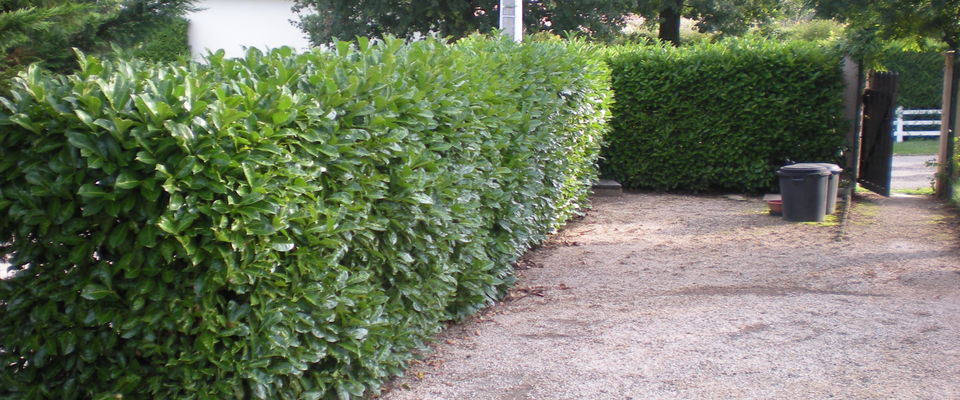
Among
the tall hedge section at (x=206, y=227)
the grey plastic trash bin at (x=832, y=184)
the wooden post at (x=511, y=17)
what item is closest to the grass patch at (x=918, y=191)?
the grey plastic trash bin at (x=832, y=184)

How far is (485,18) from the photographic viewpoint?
23.5 m

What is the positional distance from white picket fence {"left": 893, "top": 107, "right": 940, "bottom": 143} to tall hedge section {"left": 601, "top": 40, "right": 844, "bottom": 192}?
10894 millimetres

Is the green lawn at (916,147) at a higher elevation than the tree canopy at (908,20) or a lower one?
lower

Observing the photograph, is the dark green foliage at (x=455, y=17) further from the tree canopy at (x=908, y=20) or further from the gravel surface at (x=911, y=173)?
the tree canopy at (x=908, y=20)

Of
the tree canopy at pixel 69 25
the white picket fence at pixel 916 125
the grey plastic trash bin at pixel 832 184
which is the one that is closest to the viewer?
the tree canopy at pixel 69 25

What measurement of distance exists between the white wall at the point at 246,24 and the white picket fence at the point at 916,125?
18332 mm

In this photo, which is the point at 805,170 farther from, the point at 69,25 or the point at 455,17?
the point at 455,17

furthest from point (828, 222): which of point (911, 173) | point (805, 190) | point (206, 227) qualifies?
point (206, 227)

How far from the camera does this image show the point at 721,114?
12.0 meters

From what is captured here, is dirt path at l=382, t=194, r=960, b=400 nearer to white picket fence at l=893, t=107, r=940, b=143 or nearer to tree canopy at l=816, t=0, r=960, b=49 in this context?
tree canopy at l=816, t=0, r=960, b=49

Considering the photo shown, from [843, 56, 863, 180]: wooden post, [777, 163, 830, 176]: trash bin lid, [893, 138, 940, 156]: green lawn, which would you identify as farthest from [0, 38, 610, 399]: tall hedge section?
[893, 138, 940, 156]: green lawn

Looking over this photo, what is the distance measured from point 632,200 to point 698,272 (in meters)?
4.49

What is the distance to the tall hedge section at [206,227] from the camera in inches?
127

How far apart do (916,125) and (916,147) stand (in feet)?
8.45
